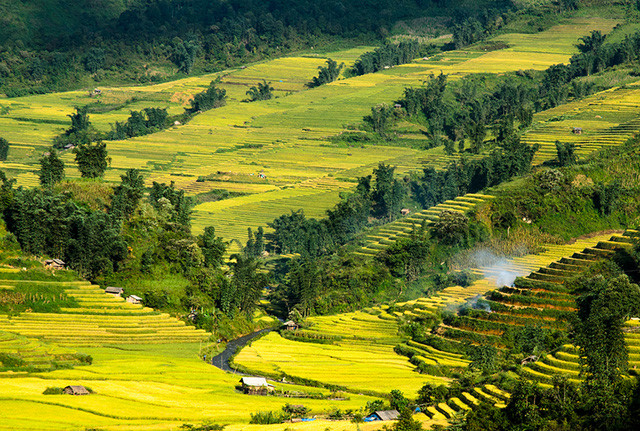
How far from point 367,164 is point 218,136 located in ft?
95.6

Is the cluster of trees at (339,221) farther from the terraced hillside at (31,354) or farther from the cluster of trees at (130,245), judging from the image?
the terraced hillside at (31,354)

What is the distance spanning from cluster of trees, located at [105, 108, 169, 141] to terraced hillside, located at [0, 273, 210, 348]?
77548 mm

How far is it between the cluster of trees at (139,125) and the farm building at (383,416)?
106 metres

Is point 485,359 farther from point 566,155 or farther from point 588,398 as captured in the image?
point 566,155

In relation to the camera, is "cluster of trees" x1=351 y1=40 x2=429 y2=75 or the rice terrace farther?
"cluster of trees" x1=351 y1=40 x2=429 y2=75

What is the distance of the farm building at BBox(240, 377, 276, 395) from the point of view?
53.7 meters

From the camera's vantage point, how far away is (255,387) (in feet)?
177

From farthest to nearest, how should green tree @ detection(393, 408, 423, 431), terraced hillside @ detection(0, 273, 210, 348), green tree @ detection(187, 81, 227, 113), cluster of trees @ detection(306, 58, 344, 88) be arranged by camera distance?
cluster of trees @ detection(306, 58, 344, 88), green tree @ detection(187, 81, 227, 113), terraced hillside @ detection(0, 273, 210, 348), green tree @ detection(393, 408, 423, 431)

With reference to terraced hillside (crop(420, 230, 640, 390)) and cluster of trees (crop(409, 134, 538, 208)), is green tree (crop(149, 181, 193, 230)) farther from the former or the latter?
cluster of trees (crop(409, 134, 538, 208))

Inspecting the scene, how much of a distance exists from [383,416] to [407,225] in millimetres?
44153

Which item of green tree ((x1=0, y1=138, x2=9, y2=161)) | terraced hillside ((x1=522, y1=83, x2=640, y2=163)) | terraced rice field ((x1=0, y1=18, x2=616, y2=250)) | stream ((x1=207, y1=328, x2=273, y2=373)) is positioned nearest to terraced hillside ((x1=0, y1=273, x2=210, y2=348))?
stream ((x1=207, y1=328, x2=273, y2=373))

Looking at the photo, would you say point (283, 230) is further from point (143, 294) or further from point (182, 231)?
point (143, 294)

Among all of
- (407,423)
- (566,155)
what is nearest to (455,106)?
(566,155)

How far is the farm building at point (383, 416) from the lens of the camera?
4503 centimetres
